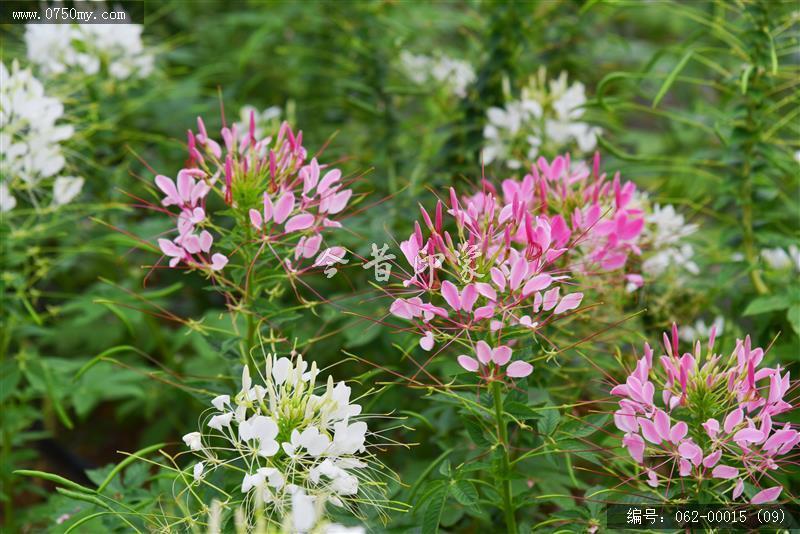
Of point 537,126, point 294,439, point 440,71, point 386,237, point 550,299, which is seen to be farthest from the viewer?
point 440,71

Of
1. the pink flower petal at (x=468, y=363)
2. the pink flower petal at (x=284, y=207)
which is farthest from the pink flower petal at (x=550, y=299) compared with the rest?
the pink flower petal at (x=284, y=207)

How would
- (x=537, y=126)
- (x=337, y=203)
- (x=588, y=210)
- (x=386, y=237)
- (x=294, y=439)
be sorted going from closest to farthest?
(x=294, y=439) → (x=337, y=203) → (x=588, y=210) → (x=386, y=237) → (x=537, y=126)

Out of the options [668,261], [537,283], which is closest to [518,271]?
[537,283]

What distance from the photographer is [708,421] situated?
89 cm

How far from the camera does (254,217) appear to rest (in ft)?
3.31

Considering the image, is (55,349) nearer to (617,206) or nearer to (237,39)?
(237,39)

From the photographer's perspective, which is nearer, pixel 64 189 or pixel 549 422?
pixel 549 422

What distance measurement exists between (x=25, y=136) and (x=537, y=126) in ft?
3.30

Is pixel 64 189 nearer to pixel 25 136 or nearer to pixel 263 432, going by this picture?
pixel 25 136

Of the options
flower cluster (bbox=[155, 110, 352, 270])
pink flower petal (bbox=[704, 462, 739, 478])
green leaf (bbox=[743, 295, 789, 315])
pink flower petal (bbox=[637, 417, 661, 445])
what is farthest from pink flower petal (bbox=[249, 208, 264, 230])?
green leaf (bbox=[743, 295, 789, 315])

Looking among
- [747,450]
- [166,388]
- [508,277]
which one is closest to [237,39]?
[166,388]

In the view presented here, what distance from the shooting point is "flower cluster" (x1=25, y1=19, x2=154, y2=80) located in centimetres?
Result: 170

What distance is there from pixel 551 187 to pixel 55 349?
1652 millimetres

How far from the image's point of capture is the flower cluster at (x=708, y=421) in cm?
89
